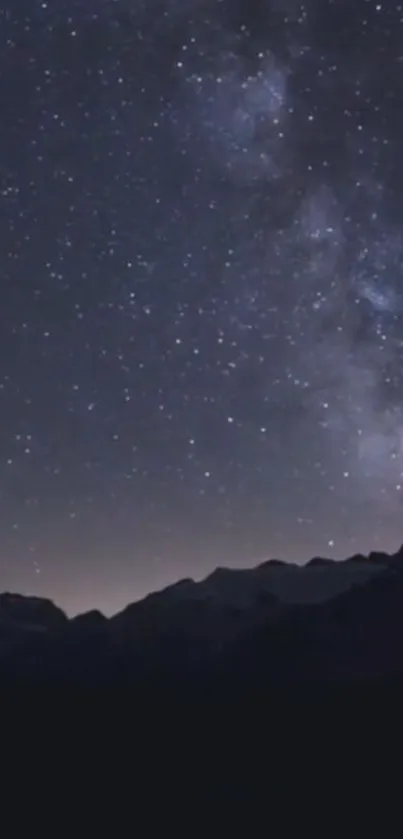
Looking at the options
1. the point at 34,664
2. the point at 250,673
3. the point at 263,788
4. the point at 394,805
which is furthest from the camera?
the point at 34,664

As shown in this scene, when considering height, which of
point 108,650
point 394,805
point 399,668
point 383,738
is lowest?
point 394,805

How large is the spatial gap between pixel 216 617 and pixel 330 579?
116 inches

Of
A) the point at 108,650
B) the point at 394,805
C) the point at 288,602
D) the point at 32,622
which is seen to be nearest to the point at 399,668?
the point at 394,805

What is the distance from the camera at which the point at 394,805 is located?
1320 centimetres

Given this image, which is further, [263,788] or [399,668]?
[399,668]

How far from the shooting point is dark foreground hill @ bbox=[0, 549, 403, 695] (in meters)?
16.4

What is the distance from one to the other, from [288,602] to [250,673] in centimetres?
232

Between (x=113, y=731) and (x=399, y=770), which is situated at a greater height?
(x=113, y=731)

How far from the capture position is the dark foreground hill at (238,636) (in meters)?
16.4

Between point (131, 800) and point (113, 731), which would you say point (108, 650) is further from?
point (131, 800)

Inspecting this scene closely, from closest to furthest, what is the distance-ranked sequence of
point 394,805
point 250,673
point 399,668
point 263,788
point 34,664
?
point 394,805 → point 263,788 → point 399,668 → point 250,673 → point 34,664

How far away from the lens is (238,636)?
1811 cm

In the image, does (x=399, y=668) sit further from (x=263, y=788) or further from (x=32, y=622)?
(x=32, y=622)

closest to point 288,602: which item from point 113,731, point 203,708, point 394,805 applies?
point 203,708
